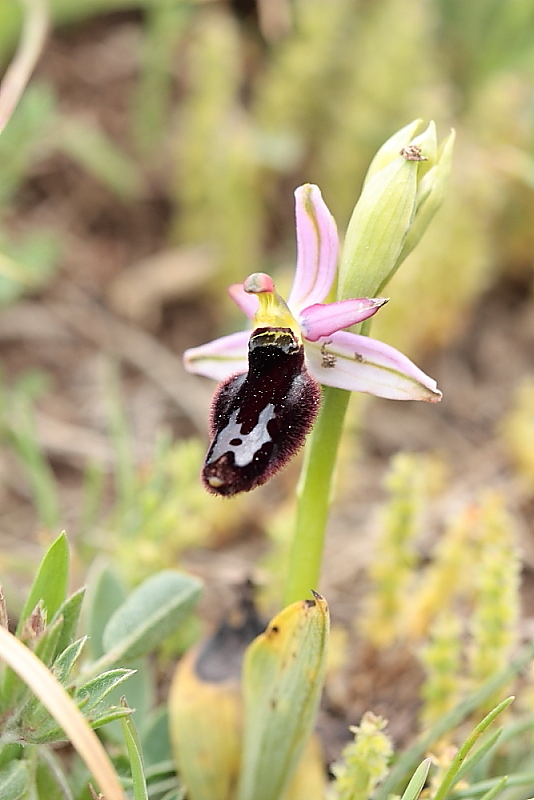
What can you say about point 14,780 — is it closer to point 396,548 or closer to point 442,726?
point 442,726

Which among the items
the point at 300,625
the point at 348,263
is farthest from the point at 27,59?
the point at 300,625

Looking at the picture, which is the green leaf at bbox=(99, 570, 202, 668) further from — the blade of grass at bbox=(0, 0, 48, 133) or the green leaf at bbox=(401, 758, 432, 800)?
the blade of grass at bbox=(0, 0, 48, 133)

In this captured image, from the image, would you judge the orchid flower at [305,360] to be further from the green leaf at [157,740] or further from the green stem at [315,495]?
the green leaf at [157,740]

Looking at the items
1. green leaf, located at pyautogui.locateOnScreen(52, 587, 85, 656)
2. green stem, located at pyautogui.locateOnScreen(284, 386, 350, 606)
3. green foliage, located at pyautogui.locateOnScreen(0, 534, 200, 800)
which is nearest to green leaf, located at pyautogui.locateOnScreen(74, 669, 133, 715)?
green foliage, located at pyautogui.locateOnScreen(0, 534, 200, 800)

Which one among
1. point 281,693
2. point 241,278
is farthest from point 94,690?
point 241,278

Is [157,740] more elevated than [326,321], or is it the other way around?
[326,321]

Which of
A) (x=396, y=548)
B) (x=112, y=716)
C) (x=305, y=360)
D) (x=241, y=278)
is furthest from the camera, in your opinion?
(x=241, y=278)

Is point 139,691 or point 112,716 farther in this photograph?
point 139,691
